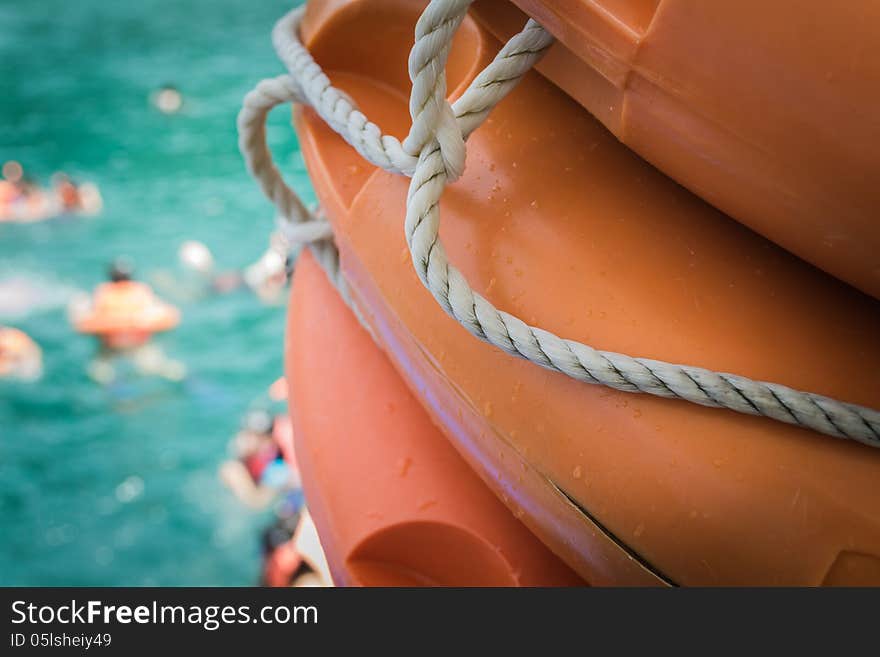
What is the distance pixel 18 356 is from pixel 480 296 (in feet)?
10.2

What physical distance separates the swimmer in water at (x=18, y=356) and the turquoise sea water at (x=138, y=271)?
1.6 inches

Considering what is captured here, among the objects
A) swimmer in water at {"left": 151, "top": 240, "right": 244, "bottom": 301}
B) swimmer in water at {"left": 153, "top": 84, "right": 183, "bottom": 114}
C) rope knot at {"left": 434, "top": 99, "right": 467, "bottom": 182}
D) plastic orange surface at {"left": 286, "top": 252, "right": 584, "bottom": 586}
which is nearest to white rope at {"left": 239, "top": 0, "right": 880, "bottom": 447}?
rope knot at {"left": 434, "top": 99, "right": 467, "bottom": 182}

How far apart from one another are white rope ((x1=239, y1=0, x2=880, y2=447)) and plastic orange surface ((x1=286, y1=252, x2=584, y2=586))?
238 millimetres

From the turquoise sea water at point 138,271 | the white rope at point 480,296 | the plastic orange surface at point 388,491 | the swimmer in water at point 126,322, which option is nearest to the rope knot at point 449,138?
the white rope at point 480,296

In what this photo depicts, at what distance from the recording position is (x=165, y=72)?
14.8 feet

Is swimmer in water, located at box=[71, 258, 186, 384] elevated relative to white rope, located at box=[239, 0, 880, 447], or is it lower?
lower

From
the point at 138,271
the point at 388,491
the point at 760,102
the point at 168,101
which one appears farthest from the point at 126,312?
the point at 760,102

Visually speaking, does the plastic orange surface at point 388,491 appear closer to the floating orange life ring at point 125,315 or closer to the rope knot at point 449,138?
the rope knot at point 449,138

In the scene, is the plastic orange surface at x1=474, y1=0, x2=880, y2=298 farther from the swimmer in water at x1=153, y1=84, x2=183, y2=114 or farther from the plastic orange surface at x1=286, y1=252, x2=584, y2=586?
the swimmer in water at x1=153, y1=84, x2=183, y2=114

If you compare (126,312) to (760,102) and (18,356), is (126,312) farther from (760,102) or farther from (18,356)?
(760,102)

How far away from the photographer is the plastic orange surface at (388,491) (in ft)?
2.48

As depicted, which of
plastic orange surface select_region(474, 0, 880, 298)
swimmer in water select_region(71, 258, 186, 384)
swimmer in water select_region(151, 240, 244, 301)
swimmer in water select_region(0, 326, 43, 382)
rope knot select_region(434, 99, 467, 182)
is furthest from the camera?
swimmer in water select_region(151, 240, 244, 301)

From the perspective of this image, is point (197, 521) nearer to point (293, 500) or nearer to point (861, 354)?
point (293, 500)

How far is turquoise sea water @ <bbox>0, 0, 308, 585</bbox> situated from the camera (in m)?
2.80
